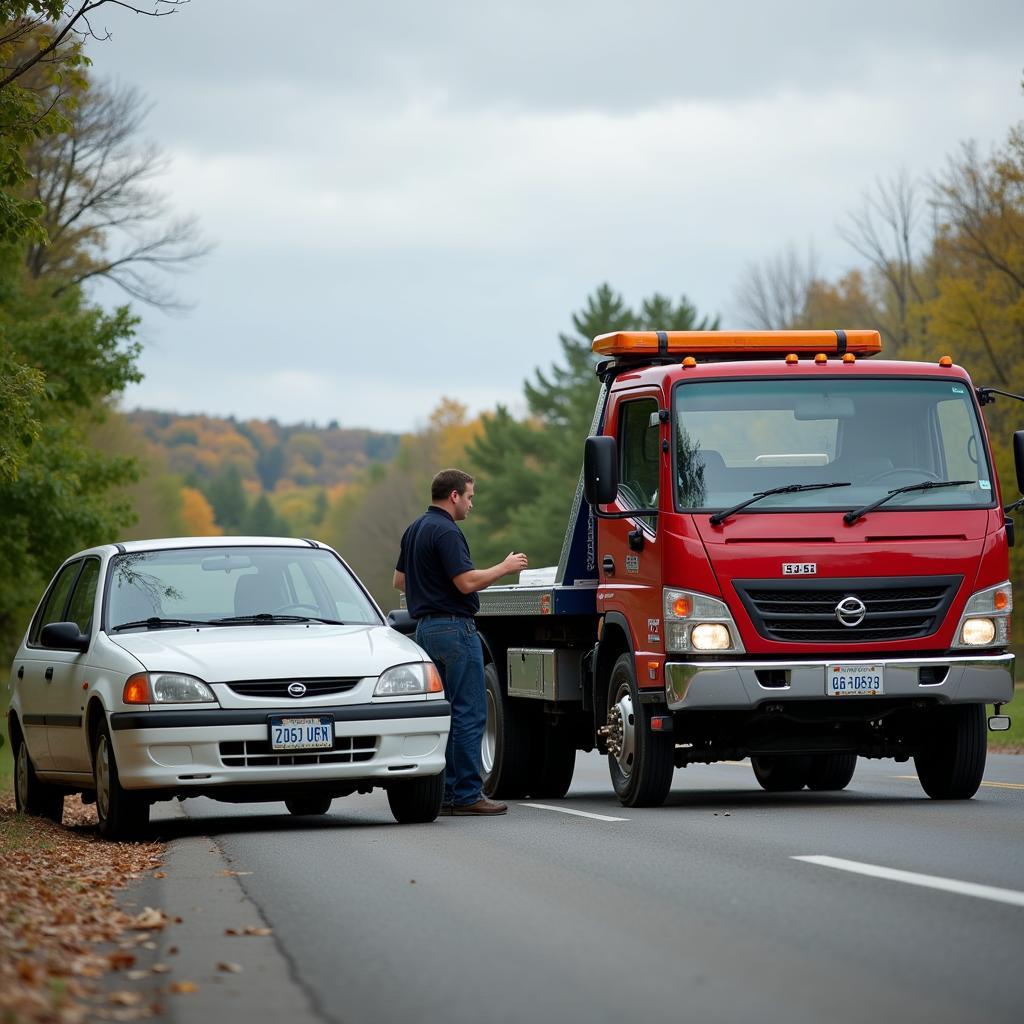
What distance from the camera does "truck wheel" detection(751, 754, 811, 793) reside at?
618 inches

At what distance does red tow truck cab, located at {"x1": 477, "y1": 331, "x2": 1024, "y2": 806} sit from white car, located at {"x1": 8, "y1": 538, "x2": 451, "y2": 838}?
161cm

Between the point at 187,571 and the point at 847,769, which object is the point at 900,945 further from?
the point at 847,769

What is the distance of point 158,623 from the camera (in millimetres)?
12352

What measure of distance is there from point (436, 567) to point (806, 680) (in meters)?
2.56

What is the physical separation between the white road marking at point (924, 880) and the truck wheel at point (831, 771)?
5939 millimetres

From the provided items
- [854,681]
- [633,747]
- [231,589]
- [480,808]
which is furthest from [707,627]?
[231,589]

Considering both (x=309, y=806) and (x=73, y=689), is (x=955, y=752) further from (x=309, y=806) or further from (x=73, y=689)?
(x=73, y=689)

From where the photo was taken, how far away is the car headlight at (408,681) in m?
11.7

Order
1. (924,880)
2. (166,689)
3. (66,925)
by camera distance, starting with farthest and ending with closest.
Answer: (166,689)
(924,880)
(66,925)

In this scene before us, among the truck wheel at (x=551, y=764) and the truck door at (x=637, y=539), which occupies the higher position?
the truck door at (x=637, y=539)

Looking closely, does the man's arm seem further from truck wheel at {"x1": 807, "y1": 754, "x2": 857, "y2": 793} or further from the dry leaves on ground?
truck wheel at {"x1": 807, "y1": 754, "x2": 857, "y2": 793}

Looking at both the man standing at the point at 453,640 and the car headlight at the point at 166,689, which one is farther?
the man standing at the point at 453,640

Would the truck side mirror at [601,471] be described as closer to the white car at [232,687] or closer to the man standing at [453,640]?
the man standing at [453,640]

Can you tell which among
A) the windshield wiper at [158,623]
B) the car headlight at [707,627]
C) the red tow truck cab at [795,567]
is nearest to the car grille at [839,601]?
the red tow truck cab at [795,567]
